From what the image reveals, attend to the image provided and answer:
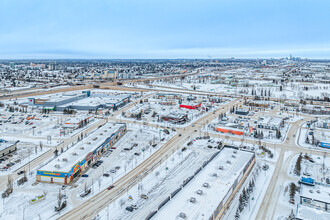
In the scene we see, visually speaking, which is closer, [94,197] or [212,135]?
[94,197]

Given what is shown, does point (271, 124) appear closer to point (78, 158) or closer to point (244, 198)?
point (244, 198)

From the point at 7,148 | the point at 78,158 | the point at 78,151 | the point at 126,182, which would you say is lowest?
the point at 126,182

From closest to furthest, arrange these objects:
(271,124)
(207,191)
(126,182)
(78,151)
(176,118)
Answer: (207,191) < (126,182) < (78,151) < (271,124) < (176,118)

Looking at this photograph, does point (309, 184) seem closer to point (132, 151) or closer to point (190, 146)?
point (190, 146)

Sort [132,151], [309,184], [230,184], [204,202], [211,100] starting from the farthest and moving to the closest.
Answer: [211,100]
[132,151]
[309,184]
[230,184]
[204,202]

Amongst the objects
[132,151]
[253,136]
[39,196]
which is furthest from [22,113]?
[253,136]

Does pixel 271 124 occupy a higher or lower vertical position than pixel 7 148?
higher

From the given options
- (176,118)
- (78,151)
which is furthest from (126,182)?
(176,118)

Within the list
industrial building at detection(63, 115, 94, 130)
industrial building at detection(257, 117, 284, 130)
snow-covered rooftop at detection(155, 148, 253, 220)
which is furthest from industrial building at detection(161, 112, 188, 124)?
snow-covered rooftop at detection(155, 148, 253, 220)
